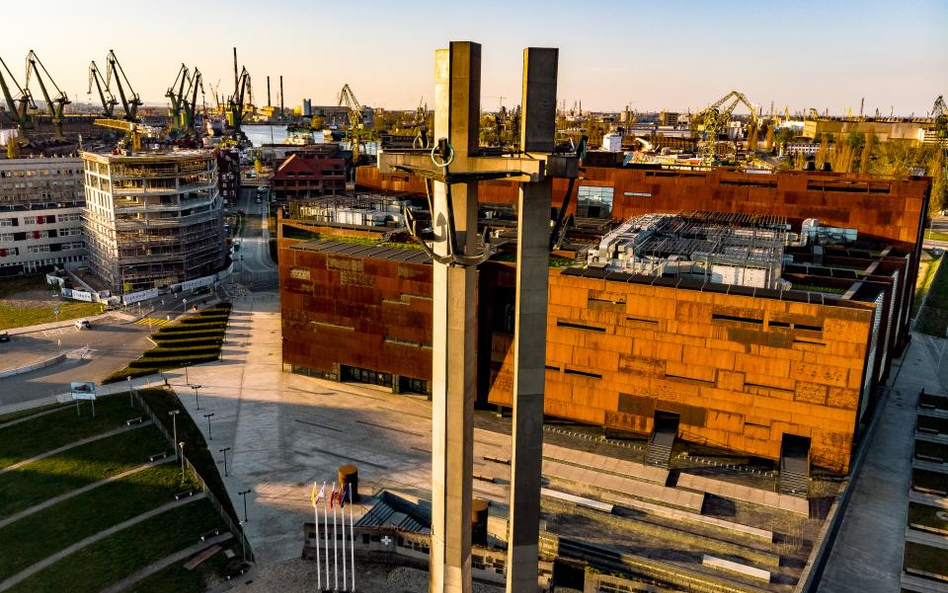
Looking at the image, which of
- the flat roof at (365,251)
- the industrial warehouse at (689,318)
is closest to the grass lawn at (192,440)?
the industrial warehouse at (689,318)

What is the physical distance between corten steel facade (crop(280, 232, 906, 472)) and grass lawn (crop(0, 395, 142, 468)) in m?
23.5

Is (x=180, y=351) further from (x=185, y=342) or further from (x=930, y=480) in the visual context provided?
(x=930, y=480)

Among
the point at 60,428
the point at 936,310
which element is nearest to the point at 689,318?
the point at 60,428

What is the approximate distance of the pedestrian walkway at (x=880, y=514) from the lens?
45.9 meters

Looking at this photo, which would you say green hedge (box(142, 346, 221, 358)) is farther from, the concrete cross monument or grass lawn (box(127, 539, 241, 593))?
the concrete cross monument

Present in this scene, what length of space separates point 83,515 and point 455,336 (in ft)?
139

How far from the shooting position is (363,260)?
2921 inches

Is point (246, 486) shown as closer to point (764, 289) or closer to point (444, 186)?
point (444, 186)

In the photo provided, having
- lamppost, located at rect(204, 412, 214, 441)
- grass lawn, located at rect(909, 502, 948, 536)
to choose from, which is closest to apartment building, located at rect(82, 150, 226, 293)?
lamppost, located at rect(204, 412, 214, 441)

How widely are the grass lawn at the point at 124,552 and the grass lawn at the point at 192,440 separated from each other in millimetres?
2199

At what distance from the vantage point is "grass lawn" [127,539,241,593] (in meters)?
43.7

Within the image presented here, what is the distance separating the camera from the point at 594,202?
101375mm

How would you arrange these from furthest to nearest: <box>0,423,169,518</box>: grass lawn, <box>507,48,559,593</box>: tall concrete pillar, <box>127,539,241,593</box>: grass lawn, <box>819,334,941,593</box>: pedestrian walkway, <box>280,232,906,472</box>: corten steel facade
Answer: <box>280,232,906,472</box>: corten steel facade < <box>0,423,169,518</box>: grass lawn < <box>819,334,941,593</box>: pedestrian walkway < <box>127,539,241,593</box>: grass lawn < <box>507,48,559,593</box>: tall concrete pillar

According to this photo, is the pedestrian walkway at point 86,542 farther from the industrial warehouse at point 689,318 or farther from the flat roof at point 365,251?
the flat roof at point 365,251
